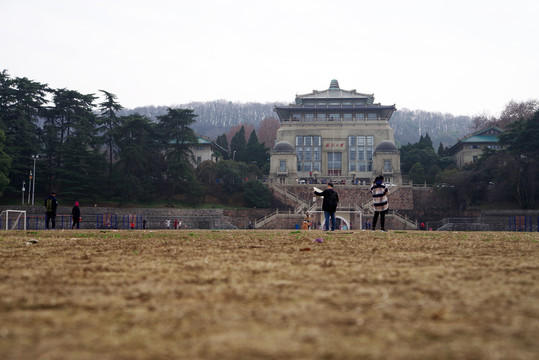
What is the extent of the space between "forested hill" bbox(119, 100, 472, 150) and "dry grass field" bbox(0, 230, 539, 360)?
495 ft

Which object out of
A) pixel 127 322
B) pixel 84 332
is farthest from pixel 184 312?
pixel 84 332

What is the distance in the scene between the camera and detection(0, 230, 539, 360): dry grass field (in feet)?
8.68

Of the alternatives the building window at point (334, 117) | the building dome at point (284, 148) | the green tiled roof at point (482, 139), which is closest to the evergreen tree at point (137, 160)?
the building dome at point (284, 148)

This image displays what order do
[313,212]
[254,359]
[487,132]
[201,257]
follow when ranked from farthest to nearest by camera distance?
[487,132] < [313,212] < [201,257] < [254,359]

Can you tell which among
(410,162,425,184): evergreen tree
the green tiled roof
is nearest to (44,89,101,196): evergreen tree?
(410,162,425,184): evergreen tree

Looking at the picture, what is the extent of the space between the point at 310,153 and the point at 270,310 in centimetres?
8141

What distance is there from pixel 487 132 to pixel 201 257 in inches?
3245

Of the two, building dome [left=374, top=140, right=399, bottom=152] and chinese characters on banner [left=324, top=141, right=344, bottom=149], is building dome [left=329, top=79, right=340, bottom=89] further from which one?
building dome [left=374, top=140, right=399, bottom=152]

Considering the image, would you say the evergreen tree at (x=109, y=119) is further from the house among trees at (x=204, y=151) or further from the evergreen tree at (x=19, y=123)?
the house among trees at (x=204, y=151)

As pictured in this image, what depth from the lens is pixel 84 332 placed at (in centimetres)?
296

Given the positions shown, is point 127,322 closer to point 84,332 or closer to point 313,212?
point 84,332

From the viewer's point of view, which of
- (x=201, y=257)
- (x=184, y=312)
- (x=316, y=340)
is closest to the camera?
(x=316, y=340)

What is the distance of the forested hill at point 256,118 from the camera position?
529ft

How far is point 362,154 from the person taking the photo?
3287 inches
